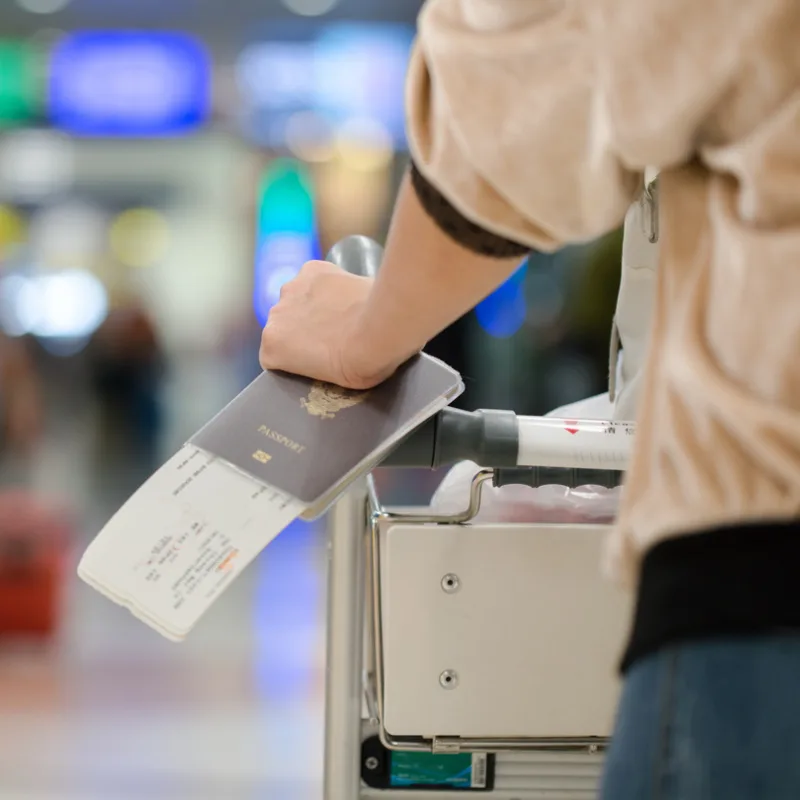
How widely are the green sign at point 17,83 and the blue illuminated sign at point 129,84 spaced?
182 millimetres

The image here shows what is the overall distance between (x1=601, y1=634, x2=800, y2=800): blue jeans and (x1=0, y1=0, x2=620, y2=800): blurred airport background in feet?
5.91

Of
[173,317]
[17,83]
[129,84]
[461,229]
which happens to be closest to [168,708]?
[461,229]

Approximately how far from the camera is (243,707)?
3.19 metres

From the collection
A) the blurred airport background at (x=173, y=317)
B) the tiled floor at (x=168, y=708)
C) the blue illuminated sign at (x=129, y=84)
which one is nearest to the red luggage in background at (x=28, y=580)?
the blurred airport background at (x=173, y=317)

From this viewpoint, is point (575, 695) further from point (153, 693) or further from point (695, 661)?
point (153, 693)

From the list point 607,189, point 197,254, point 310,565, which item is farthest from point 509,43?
point 197,254

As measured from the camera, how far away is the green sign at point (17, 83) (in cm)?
953

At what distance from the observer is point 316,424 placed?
0.96m

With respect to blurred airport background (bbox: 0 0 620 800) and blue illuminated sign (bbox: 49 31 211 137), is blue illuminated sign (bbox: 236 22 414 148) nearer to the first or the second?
blurred airport background (bbox: 0 0 620 800)

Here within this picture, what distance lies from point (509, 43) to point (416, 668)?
2.17 feet

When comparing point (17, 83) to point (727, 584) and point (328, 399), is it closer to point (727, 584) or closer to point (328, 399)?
point (328, 399)

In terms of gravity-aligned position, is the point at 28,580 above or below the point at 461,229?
below

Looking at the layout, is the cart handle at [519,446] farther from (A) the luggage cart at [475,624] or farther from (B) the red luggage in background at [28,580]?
(B) the red luggage in background at [28,580]

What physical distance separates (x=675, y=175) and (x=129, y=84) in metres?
9.73
